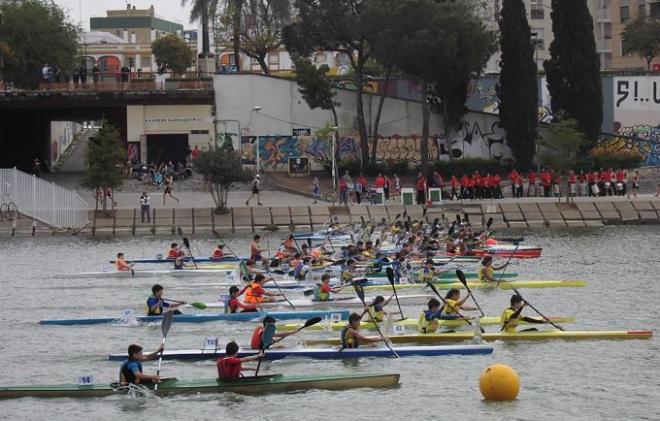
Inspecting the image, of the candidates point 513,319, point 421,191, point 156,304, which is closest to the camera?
point 513,319

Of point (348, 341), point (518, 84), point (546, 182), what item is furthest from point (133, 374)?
point (518, 84)

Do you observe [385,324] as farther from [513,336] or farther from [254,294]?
[254,294]

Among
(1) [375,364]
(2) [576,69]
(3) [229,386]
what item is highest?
(2) [576,69]

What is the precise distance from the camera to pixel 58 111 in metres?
77.2

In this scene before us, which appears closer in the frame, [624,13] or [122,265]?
[122,265]

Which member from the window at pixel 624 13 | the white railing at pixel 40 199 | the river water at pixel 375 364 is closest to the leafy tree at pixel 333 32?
the white railing at pixel 40 199

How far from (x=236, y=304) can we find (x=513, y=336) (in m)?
7.09

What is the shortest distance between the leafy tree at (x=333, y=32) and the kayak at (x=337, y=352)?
38.8 m

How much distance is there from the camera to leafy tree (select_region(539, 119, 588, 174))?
60562 mm

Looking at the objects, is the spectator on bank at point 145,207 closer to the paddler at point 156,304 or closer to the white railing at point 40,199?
the white railing at point 40,199

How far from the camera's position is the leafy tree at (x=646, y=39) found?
273ft

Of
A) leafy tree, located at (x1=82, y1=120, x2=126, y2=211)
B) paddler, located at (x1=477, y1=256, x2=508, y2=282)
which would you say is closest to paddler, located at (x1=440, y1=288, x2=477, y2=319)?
paddler, located at (x1=477, y1=256, x2=508, y2=282)

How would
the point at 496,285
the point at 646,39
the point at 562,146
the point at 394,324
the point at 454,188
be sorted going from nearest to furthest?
the point at 394,324 → the point at 496,285 → the point at 562,146 → the point at 454,188 → the point at 646,39

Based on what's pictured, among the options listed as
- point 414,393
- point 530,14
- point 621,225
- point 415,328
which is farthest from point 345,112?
point 414,393
